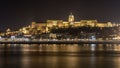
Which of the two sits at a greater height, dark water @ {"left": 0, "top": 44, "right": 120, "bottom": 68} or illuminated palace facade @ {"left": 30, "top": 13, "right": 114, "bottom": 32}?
illuminated palace facade @ {"left": 30, "top": 13, "right": 114, "bottom": 32}

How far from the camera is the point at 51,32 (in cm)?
16612

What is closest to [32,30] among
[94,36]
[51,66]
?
[94,36]

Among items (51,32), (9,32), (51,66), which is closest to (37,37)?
(51,32)

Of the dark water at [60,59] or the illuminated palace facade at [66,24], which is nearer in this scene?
the dark water at [60,59]

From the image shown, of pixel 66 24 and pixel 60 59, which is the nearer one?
pixel 60 59

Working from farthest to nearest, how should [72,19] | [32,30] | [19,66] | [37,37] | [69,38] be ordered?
[72,19]
[32,30]
[37,37]
[69,38]
[19,66]

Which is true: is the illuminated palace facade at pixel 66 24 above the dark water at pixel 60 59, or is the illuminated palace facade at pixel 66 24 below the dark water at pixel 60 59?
above

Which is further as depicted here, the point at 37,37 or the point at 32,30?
the point at 32,30

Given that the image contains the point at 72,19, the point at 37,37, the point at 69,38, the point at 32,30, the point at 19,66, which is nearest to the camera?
the point at 19,66

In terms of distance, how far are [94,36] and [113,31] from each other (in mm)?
7302

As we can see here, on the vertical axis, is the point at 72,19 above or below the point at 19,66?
above

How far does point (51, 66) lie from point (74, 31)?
118011mm

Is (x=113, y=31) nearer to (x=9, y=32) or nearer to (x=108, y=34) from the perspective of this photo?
(x=108, y=34)

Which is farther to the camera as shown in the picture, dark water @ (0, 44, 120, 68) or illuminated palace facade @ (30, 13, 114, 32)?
illuminated palace facade @ (30, 13, 114, 32)
